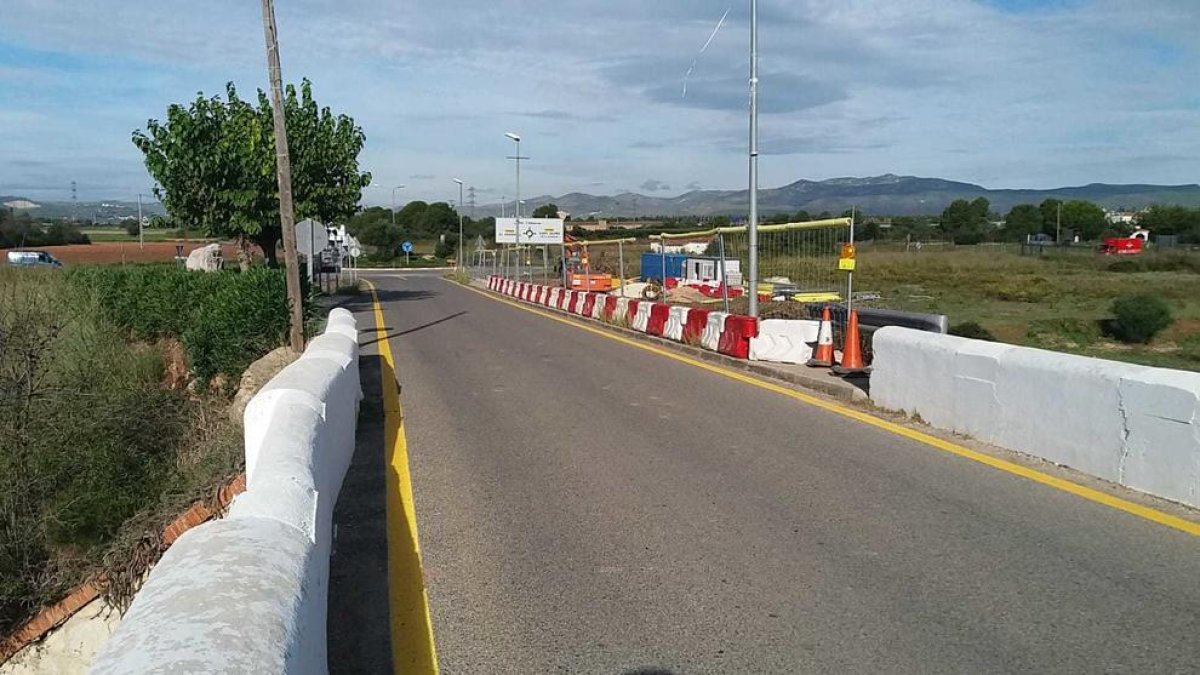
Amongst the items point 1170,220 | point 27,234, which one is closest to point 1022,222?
point 1170,220

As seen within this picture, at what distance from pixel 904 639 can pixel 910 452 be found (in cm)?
417

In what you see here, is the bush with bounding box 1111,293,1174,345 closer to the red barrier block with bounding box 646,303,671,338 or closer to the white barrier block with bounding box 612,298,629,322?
the white barrier block with bounding box 612,298,629,322

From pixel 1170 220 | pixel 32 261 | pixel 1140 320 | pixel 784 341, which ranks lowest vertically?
pixel 1140 320

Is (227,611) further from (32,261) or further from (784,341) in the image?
(32,261)

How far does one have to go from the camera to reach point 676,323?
62.8 ft

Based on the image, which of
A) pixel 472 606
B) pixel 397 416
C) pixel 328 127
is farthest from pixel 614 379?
pixel 328 127

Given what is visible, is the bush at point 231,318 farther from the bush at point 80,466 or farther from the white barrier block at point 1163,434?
the white barrier block at point 1163,434

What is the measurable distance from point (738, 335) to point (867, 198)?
1190cm

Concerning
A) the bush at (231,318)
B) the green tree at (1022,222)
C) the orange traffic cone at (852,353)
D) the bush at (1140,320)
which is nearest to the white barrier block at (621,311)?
the bush at (231,318)

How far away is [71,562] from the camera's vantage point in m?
9.04

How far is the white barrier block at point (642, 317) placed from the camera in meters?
21.1

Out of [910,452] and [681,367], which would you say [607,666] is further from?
[681,367]

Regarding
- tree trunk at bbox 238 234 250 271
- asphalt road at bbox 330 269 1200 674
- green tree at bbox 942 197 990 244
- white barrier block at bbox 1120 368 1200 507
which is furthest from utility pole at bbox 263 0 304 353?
green tree at bbox 942 197 990 244

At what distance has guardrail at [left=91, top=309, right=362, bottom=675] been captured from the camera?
2576mm
